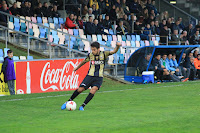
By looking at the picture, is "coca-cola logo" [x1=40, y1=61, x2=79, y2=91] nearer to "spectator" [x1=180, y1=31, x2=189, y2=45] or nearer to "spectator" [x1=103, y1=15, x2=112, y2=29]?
"spectator" [x1=103, y1=15, x2=112, y2=29]

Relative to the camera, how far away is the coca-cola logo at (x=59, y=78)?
60.4ft

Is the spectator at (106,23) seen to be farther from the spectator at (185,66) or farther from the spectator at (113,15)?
the spectator at (185,66)

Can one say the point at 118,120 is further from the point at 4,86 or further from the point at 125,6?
the point at 125,6

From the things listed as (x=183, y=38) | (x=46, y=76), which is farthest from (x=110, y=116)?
(x=183, y=38)

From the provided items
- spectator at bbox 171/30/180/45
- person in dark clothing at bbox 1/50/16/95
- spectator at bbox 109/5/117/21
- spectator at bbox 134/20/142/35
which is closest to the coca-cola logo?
person in dark clothing at bbox 1/50/16/95

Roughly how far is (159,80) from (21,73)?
7652mm

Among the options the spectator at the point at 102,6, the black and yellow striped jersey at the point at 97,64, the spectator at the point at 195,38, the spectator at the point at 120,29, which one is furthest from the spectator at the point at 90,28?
the black and yellow striped jersey at the point at 97,64

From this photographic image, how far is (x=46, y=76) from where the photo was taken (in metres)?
18.5

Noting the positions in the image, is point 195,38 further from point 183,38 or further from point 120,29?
point 120,29

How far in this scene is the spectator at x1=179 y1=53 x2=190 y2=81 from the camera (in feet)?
78.9

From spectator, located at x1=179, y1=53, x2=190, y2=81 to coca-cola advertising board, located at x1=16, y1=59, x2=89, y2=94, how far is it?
6.43 m

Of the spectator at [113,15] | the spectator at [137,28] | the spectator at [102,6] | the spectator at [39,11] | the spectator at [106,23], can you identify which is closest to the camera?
the spectator at [39,11]

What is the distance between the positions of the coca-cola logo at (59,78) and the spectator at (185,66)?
6835 millimetres

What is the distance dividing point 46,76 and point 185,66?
918 centimetres
